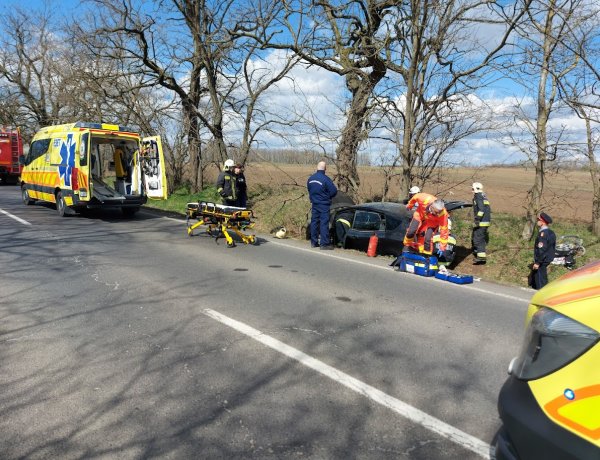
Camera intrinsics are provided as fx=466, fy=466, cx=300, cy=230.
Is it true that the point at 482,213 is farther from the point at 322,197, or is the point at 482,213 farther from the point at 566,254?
the point at 322,197

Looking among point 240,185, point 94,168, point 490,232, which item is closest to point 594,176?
point 490,232

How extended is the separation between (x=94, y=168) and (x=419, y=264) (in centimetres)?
1134

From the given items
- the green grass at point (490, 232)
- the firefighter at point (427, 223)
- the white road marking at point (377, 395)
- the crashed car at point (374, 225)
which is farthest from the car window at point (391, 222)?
the white road marking at point (377, 395)

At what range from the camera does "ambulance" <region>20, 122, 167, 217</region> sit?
42.0 feet

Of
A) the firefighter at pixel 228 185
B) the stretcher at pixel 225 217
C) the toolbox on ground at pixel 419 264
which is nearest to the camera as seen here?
the toolbox on ground at pixel 419 264

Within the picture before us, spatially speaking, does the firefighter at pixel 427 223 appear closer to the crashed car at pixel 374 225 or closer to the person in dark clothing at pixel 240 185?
the crashed car at pixel 374 225

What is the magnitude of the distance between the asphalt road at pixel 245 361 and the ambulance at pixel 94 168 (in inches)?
218

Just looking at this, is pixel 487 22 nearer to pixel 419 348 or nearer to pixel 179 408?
pixel 419 348

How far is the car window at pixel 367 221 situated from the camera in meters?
9.67

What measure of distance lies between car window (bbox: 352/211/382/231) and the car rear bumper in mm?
7524

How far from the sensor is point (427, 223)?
8328 millimetres

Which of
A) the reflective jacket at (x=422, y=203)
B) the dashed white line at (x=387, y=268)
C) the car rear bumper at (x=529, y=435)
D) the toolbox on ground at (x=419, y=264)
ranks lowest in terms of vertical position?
the dashed white line at (x=387, y=268)

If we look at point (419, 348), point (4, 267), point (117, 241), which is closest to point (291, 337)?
point (419, 348)

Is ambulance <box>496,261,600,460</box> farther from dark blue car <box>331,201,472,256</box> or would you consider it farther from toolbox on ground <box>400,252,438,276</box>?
dark blue car <box>331,201,472,256</box>
